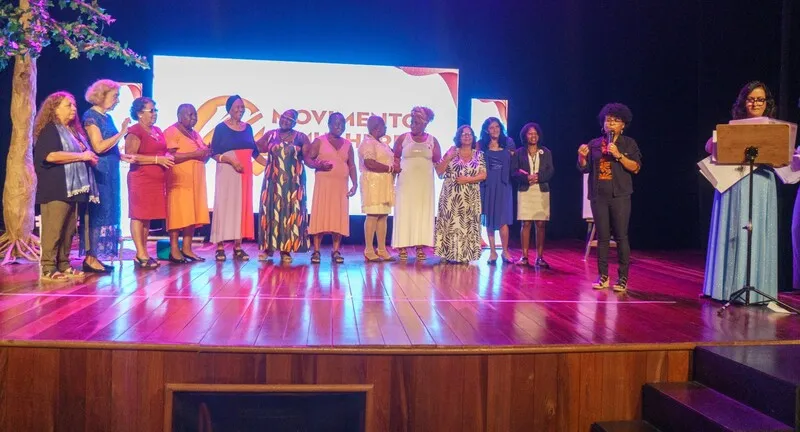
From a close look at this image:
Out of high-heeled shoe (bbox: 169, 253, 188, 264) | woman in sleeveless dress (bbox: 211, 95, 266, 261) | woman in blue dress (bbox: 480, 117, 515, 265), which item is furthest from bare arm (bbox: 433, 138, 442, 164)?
high-heeled shoe (bbox: 169, 253, 188, 264)

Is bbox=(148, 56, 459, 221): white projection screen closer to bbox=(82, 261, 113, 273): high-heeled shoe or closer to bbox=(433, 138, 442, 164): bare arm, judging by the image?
bbox=(433, 138, 442, 164): bare arm

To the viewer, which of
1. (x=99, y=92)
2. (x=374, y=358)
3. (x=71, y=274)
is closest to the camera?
(x=374, y=358)

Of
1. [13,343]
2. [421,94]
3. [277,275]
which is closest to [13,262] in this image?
[277,275]

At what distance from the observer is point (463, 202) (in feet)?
19.4

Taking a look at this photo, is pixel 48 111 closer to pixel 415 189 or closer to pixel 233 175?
pixel 233 175

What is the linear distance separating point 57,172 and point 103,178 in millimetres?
531

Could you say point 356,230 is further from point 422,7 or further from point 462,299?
point 462,299

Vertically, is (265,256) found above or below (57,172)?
below

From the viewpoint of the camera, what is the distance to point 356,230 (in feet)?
28.3

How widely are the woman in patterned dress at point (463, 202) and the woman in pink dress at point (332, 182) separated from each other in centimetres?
93

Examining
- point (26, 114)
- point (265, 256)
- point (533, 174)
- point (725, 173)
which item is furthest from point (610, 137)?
point (26, 114)

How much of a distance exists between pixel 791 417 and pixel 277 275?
361cm

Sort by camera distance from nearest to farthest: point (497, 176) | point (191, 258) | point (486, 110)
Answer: point (191, 258)
point (497, 176)
point (486, 110)

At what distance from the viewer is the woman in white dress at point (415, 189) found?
19.8 feet
